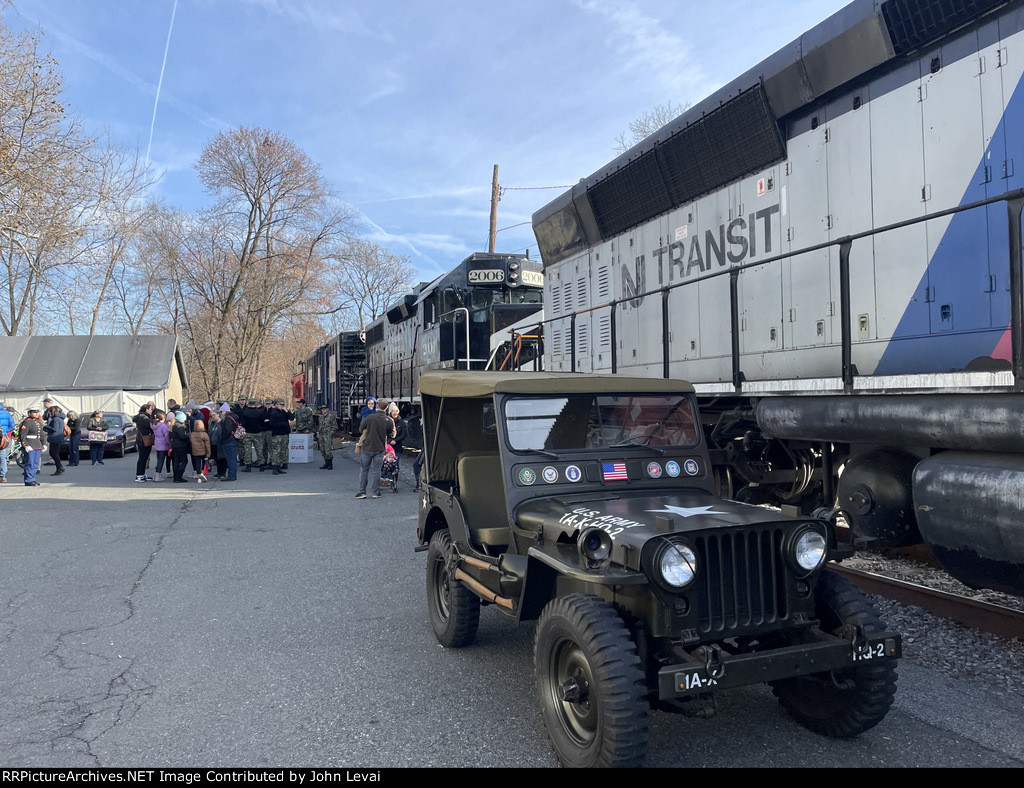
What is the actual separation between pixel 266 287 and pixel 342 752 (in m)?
36.5

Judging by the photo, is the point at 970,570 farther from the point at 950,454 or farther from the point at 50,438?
the point at 50,438

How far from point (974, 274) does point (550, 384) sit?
9.95 ft

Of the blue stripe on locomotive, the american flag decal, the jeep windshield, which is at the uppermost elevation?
the blue stripe on locomotive

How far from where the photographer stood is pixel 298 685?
160 inches

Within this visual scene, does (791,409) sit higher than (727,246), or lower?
lower

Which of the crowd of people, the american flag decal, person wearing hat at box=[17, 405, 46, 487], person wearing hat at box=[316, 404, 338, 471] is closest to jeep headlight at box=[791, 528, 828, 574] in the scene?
the american flag decal

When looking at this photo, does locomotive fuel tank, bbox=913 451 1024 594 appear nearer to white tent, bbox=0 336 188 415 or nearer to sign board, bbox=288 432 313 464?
sign board, bbox=288 432 313 464

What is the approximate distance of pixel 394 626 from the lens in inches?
204

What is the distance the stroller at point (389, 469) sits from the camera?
41.4 feet

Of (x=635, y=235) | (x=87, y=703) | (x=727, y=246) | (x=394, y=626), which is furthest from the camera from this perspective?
(x=635, y=235)

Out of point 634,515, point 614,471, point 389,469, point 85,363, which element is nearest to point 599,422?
point 614,471

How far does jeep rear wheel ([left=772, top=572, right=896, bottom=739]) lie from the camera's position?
3037mm

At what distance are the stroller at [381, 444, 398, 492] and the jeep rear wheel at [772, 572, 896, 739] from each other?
9.65 metres

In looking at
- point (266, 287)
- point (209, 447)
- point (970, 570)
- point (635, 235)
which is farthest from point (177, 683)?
point (266, 287)
